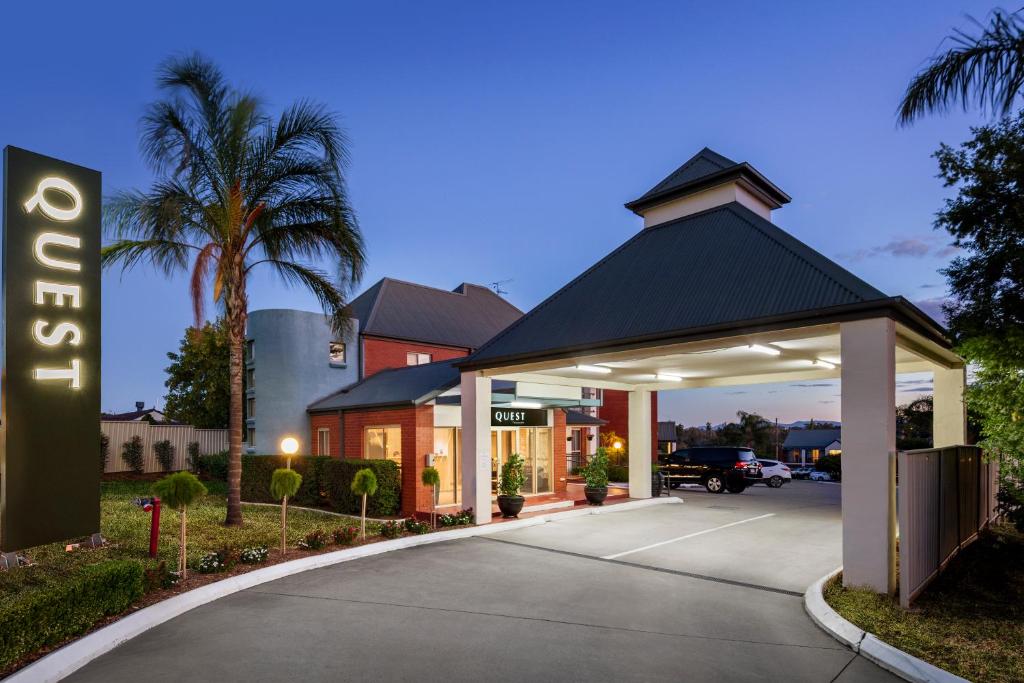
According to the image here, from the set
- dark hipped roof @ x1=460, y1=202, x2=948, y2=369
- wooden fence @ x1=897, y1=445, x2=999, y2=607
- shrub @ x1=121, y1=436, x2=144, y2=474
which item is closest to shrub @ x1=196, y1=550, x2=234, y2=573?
dark hipped roof @ x1=460, y1=202, x2=948, y2=369

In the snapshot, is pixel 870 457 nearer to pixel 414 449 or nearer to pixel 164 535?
pixel 414 449

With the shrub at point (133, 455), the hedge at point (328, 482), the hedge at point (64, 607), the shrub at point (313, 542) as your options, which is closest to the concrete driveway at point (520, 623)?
the hedge at point (64, 607)

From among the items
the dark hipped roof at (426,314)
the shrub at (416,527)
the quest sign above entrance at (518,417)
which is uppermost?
the dark hipped roof at (426,314)

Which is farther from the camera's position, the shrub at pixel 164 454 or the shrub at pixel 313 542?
the shrub at pixel 164 454

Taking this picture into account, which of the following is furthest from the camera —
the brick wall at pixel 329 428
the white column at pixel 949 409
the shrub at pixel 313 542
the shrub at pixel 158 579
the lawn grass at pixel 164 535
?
the brick wall at pixel 329 428

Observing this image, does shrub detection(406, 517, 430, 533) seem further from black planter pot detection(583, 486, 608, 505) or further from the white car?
the white car

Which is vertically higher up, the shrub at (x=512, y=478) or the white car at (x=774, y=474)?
the shrub at (x=512, y=478)

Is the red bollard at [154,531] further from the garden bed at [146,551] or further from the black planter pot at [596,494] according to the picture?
the black planter pot at [596,494]

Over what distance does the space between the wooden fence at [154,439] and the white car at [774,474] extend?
83.6 feet

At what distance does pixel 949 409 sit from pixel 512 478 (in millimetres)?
10940

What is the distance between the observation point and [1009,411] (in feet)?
31.7

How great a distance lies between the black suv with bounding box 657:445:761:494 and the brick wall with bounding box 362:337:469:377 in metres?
11.0

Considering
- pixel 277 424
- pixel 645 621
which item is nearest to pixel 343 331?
pixel 277 424

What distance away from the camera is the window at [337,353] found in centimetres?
2447
